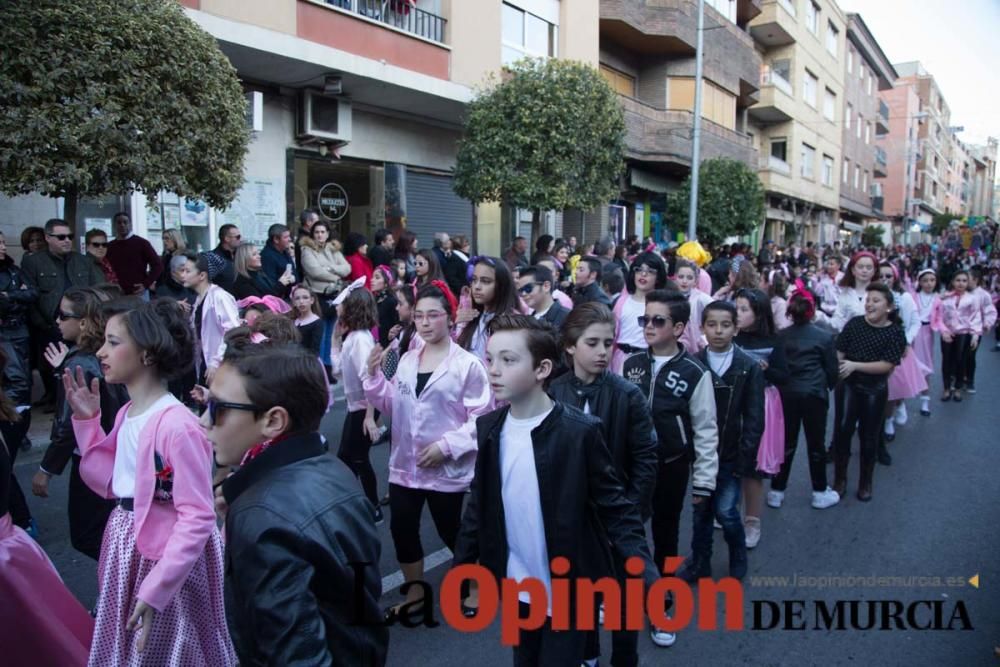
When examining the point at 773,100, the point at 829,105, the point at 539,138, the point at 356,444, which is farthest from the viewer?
the point at 829,105

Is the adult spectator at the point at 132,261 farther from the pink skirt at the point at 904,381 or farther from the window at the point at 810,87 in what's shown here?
the window at the point at 810,87

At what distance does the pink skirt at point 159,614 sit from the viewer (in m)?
2.44

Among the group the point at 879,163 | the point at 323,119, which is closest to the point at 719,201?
the point at 323,119

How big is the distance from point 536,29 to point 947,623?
15.6 meters

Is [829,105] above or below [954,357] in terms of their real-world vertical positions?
above

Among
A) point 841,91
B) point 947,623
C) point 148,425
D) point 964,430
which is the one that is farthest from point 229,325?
point 841,91

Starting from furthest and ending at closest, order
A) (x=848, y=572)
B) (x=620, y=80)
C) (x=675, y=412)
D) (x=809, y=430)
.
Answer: (x=620, y=80), (x=809, y=430), (x=848, y=572), (x=675, y=412)

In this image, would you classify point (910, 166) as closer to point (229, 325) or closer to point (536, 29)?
point (536, 29)

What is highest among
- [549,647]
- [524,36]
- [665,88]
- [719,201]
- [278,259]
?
[665,88]

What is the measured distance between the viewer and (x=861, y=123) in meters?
47.3

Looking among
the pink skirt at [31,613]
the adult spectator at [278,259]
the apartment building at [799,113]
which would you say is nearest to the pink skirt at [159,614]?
the pink skirt at [31,613]

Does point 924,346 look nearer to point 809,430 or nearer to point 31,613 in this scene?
point 809,430

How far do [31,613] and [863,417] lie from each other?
571cm

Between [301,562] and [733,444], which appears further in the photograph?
[733,444]
